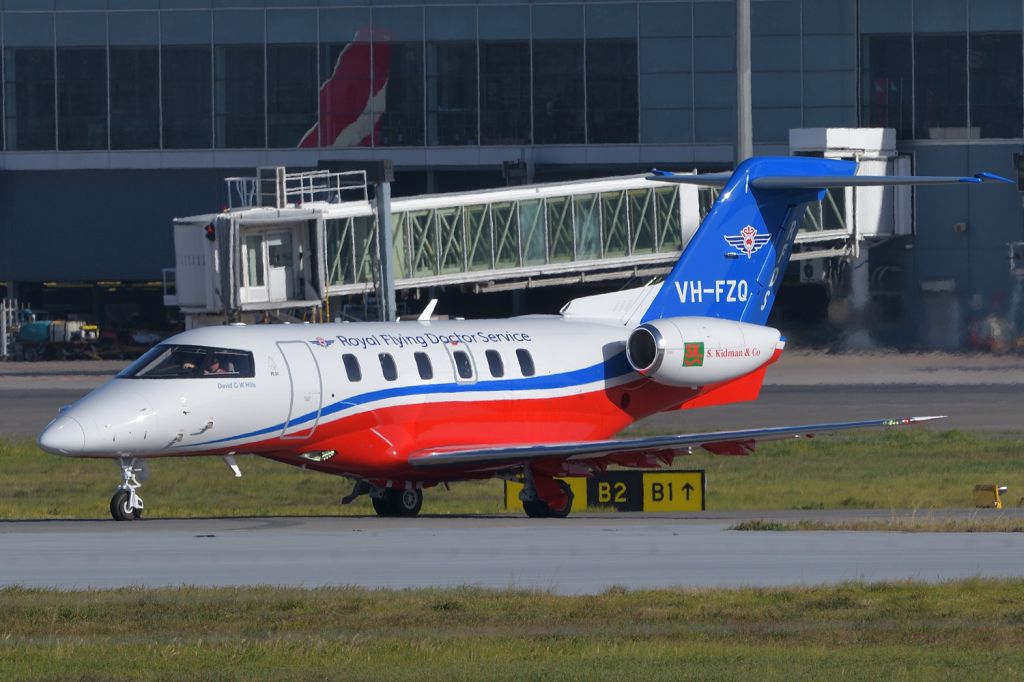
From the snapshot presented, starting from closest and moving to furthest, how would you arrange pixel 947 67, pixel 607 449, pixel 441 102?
pixel 607 449
pixel 947 67
pixel 441 102

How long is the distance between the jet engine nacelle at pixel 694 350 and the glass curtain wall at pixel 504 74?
4369 cm

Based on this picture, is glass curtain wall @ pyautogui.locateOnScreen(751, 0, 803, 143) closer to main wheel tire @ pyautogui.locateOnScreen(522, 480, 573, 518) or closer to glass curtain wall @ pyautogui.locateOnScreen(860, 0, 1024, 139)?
glass curtain wall @ pyautogui.locateOnScreen(860, 0, 1024, 139)

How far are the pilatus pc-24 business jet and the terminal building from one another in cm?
3398

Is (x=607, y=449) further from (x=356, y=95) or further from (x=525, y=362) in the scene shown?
(x=356, y=95)

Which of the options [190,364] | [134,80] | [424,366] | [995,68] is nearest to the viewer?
[190,364]

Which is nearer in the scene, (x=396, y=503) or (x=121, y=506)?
(x=121, y=506)

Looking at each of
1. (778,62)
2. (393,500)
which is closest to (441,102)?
(778,62)

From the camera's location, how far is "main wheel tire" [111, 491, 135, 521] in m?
24.6

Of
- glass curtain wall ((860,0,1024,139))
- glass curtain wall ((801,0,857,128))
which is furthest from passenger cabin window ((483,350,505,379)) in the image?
glass curtain wall ((801,0,857,128))

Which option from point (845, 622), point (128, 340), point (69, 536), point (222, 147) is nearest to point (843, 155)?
point (222, 147)

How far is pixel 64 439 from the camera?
2328cm

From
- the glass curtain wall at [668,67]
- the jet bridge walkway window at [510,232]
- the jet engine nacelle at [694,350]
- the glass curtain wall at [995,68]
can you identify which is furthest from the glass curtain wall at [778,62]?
the jet engine nacelle at [694,350]

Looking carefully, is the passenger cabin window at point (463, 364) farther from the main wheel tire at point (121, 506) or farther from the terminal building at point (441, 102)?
the terminal building at point (441, 102)

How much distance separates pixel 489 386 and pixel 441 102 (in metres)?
46.4
